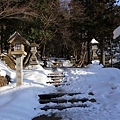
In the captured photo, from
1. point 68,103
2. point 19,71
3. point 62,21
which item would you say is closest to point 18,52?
point 19,71

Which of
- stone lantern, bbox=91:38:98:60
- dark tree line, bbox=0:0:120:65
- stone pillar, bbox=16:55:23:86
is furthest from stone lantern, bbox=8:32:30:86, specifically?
stone lantern, bbox=91:38:98:60

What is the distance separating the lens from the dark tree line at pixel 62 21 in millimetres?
14547

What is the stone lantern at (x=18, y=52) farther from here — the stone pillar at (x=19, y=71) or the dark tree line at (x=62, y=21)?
the dark tree line at (x=62, y=21)

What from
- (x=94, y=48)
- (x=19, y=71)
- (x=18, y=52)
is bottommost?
(x=19, y=71)

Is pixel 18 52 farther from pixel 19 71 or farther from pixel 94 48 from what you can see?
pixel 94 48

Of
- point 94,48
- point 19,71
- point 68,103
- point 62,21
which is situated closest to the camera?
point 68,103

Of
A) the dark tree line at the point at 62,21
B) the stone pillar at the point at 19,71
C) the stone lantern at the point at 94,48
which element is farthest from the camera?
the stone lantern at the point at 94,48

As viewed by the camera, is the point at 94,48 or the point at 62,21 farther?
the point at 62,21

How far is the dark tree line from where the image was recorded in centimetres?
1455

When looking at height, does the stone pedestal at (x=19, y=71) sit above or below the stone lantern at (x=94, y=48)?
below

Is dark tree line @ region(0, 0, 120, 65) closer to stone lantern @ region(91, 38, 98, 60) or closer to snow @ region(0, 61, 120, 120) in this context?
stone lantern @ region(91, 38, 98, 60)

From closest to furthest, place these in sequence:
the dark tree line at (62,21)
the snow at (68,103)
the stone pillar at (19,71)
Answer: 1. the snow at (68,103)
2. the stone pillar at (19,71)
3. the dark tree line at (62,21)

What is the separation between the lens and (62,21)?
55.4 ft

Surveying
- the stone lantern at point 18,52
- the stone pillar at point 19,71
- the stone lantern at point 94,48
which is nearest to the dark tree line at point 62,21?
the stone lantern at point 94,48
